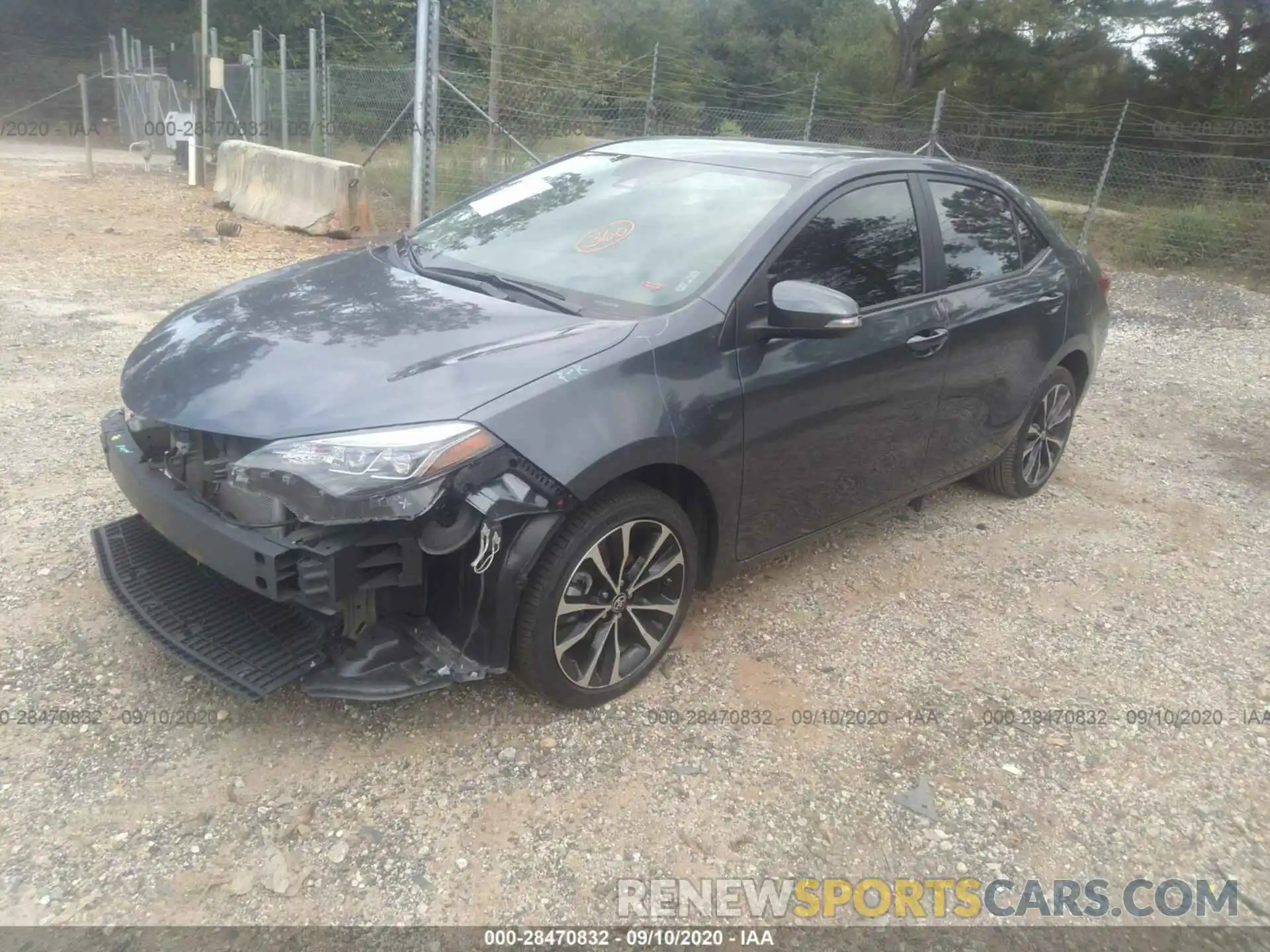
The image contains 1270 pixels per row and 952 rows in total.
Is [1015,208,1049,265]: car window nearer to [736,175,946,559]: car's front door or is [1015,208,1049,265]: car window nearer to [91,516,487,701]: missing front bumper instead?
[736,175,946,559]: car's front door

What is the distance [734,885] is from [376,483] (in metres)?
1.40

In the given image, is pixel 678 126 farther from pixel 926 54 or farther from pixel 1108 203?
pixel 926 54

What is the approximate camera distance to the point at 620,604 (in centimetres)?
301

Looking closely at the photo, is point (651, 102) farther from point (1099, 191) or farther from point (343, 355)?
point (343, 355)

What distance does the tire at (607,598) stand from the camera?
9.03 ft

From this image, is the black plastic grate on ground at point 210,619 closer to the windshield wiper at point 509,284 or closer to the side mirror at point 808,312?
the windshield wiper at point 509,284

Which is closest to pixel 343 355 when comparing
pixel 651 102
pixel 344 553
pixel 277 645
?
pixel 344 553

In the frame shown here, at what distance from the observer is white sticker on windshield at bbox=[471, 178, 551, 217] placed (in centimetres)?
402

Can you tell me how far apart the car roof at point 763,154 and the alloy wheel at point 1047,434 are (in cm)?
138

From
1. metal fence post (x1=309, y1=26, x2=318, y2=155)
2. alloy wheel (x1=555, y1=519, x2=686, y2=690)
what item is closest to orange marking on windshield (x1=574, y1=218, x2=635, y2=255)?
alloy wheel (x1=555, y1=519, x2=686, y2=690)

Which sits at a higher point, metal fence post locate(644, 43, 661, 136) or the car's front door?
metal fence post locate(644, 43, 661, 136)

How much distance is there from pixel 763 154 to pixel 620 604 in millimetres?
1929

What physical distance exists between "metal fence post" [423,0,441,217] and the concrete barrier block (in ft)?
5.26

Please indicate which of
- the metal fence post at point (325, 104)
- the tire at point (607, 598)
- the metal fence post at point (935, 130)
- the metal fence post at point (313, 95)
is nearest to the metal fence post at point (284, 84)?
the metal fence post at point (313, 95)
